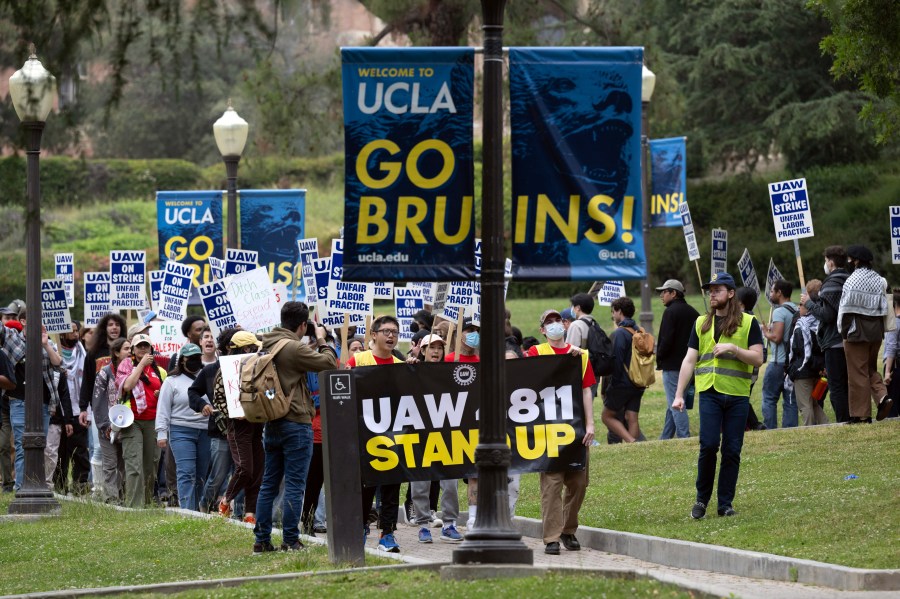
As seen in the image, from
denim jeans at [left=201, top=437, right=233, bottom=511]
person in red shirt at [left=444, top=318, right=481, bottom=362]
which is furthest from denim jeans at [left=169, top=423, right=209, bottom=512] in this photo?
person in red shirt at [left=444, top=318, right=481, bottom=362]

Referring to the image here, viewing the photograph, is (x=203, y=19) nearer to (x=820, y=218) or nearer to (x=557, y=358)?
(x=557, y=358)

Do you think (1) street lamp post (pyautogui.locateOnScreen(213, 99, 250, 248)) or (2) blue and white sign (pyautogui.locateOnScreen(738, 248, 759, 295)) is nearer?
(1) street lamp post (pyautogui.locateOnScreen(213, 99, 250, 248))

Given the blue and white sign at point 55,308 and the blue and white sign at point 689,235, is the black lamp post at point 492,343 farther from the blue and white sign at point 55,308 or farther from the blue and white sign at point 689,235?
the blue and white sign at point 689,235

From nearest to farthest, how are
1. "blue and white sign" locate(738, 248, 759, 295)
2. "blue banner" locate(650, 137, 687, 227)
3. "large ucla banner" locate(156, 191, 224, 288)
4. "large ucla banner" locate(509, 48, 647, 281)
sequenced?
"large ucla banner" locate(509, 48, 647, 281) < "blue and white sign" locate(738, 248, 759, 295) < "large ucla banner" locate(156, 191, 224, 288) < "blue banner" locate(650, 137, 687, 227)

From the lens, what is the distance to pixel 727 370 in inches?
511

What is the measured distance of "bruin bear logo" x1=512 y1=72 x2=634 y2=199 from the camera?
1044 cm

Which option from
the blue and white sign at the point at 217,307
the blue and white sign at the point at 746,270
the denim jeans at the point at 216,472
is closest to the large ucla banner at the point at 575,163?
the denim jeans at the point at 216,472

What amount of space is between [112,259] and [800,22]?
98.8 ft

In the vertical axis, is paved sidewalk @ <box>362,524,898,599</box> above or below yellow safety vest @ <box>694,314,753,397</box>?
below

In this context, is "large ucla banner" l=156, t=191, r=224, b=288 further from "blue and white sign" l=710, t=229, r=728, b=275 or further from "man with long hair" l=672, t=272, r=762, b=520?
"man with long hair" l=672, t=272, r=762, b=520

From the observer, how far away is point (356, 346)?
1645 centimetres

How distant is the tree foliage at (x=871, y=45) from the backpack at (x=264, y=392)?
6073 mm

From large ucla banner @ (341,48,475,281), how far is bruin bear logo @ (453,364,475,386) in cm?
211

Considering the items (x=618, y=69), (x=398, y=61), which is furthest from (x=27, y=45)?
(x=618, y=69)
